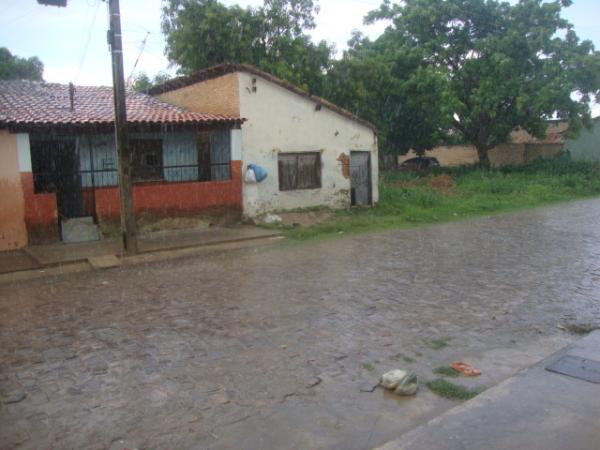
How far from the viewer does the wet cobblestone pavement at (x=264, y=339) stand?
4.14 m

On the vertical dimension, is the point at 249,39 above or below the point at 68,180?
above

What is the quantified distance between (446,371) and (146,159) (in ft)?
37.5

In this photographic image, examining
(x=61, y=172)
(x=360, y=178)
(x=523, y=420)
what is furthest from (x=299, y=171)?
(x=523, y=420)

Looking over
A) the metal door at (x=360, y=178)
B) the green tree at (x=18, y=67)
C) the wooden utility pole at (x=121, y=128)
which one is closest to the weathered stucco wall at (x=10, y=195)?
the wooden utility pole at (x=121, y=128)

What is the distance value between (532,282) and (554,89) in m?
18.9

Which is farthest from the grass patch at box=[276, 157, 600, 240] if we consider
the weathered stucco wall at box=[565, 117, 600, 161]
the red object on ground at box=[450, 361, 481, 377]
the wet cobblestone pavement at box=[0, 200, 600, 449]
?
the red object on ground at box=[450, 361, 481, 377]

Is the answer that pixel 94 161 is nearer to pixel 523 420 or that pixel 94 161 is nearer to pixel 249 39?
pixel 249 39

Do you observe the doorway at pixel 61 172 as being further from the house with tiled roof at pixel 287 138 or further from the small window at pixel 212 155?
the house with tiled roof at pixel 287 138

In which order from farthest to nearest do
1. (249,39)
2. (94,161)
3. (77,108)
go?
(249,39) → (77,108) → (94,161)

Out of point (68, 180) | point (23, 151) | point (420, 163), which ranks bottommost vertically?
point (68, 180)

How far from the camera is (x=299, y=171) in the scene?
53.1ft

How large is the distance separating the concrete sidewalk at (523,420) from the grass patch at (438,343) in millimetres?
992

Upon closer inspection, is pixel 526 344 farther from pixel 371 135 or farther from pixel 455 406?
pixel 371 135

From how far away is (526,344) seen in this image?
5727mm
